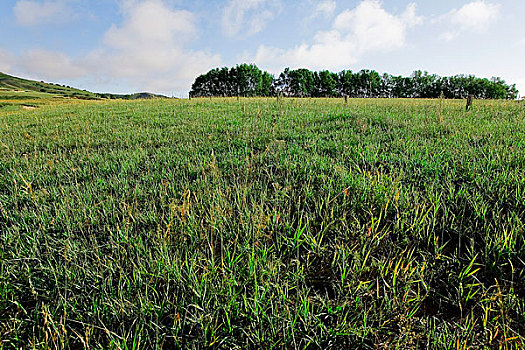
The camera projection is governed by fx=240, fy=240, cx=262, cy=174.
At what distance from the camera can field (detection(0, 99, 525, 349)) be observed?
54.6 inches

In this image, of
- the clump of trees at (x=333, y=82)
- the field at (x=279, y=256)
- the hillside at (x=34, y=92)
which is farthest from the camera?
the clump of trees at (x=333, y=82)

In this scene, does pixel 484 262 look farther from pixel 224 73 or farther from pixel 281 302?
pixel 224 73

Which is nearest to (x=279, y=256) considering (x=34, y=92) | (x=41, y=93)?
(x=41, y=93)

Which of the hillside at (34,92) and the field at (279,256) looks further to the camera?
the hillside at (34,92)

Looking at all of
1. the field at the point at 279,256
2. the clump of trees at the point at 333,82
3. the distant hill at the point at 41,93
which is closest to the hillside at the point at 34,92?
the distant hill at the point at 41,93

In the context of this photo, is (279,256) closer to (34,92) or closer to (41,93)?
(41,93)

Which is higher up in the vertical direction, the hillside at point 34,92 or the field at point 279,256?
the hillside at point 34,92

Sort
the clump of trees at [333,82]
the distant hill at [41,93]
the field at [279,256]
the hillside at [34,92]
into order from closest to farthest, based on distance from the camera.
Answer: the field at [279,256] → the distant hill at [41,93] → the hillside at [34,92] → the clump of trees at [333,82]

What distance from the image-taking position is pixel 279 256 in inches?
76.5

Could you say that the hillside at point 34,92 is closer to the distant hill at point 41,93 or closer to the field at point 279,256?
the distant hill at point 41,93

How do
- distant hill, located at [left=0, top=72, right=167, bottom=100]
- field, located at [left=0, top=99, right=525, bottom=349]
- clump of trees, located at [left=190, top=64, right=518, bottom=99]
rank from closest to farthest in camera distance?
1. field, located at [left=0, top=99, right=525, bottom=349]
2. distant hill, located at [left=0, top=72, right=167, bottom=100]
3. clump of trees, located at [left=190, top=64, right=518, bottom=99]

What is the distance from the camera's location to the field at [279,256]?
1.39m

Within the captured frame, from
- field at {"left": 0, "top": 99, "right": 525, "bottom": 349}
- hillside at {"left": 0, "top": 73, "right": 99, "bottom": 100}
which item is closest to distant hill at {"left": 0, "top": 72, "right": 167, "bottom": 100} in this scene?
hillside at {"left": 0, "top": 73, "right": 99, "bottom": 100}

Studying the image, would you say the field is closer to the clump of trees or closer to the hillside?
the hillside
